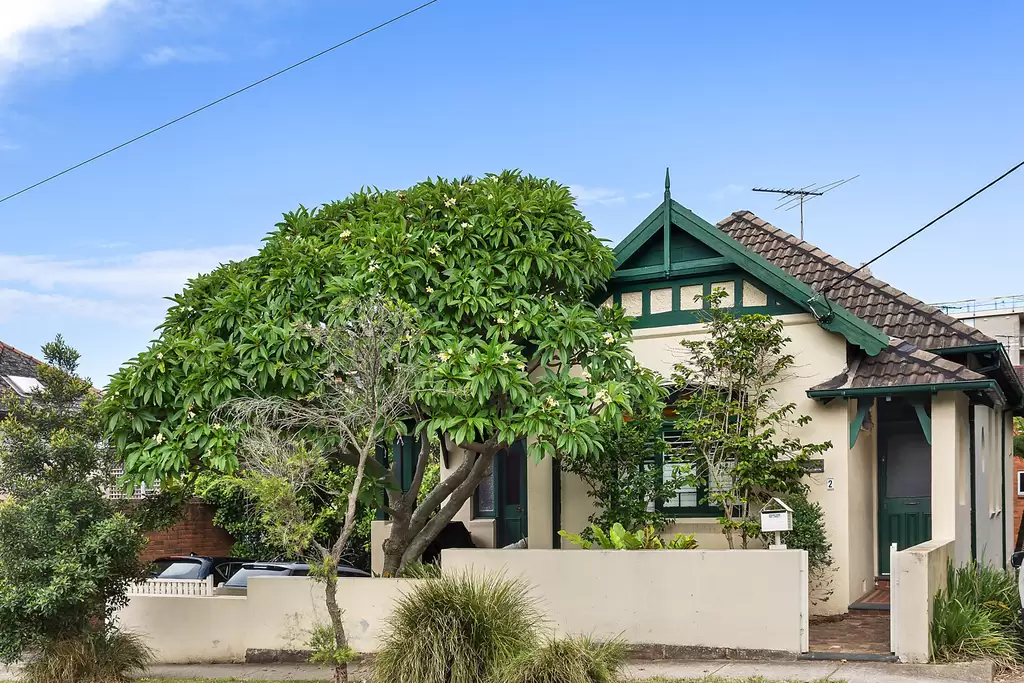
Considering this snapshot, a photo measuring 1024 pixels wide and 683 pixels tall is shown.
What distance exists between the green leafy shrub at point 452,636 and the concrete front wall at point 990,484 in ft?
28.2

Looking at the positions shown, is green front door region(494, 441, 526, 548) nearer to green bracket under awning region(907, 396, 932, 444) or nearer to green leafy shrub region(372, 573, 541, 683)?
green bracket under awning region(907, 396, 932, 444)

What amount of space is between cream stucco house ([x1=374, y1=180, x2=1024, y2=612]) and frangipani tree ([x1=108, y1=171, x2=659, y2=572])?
1.81 meters

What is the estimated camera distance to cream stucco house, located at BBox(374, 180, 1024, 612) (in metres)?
13.7

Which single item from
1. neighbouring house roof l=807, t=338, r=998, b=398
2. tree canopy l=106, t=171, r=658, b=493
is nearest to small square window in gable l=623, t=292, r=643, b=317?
tree canopy l=106, t=171, r=658, b=493

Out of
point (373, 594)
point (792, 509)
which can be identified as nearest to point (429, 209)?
point (373, 594)

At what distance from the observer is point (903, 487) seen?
1630 centimetres

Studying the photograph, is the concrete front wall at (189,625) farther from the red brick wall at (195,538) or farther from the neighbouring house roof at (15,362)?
the neighbouring house roof at (15,362)

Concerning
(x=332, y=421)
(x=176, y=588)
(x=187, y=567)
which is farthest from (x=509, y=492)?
(x=332, y=421)

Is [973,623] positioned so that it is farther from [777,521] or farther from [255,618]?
[255,618]

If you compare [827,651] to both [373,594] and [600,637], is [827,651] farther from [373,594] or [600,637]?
[373,594]

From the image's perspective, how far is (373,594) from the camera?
13.2 metres

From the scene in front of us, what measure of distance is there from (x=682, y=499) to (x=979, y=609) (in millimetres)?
4348

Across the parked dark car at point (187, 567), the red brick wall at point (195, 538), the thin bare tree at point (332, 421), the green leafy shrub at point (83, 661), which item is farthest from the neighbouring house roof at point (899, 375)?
the red brick wall at point (195, 538)

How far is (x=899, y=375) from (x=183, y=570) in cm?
1196
